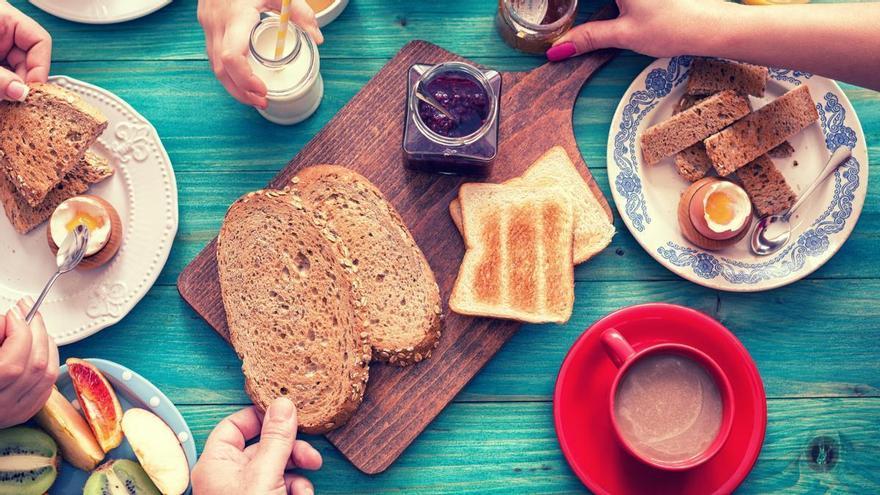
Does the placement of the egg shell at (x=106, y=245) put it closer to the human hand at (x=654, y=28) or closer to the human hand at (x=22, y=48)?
the human hand at (x=22, y=48)

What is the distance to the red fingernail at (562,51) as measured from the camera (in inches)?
74.3

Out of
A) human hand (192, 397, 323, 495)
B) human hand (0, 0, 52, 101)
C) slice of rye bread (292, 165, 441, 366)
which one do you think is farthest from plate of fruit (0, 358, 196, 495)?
human hand (0, 0, 52, 101)

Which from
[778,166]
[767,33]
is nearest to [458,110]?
[767,33]

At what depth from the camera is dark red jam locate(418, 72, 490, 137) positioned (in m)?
1.71

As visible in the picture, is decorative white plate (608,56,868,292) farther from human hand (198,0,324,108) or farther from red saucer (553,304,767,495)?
human hand (198,0,324,108)

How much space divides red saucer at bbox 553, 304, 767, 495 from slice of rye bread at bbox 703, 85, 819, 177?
39 centimetres

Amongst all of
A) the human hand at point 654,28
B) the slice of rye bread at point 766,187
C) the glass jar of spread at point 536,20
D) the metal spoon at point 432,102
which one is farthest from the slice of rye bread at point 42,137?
the slice of rye bread at point 766,187

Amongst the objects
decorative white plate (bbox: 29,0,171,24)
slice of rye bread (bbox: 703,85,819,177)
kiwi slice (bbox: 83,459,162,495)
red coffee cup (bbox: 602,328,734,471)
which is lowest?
kiwi slice (bbox: 83,459,162,495)

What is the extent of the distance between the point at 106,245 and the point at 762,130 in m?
1.63

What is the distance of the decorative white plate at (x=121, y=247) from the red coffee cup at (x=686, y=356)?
1.12 meters

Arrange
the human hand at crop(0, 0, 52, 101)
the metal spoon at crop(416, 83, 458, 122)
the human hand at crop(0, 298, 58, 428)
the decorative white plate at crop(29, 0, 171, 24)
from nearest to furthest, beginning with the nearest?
the human hand at crop(0, 298, 58, 428)
the metal spoon at crop(416, 83, 458, 122)
the human hand at crop(0, 0, 52, 101)
the decorative white plate at crop(29, 0, 171, 24)

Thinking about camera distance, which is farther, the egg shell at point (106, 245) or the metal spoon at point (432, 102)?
the egg shell at point (106, 245)

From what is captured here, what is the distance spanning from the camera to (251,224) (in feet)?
5.90

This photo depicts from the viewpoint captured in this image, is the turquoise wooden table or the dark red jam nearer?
the dark red jam
